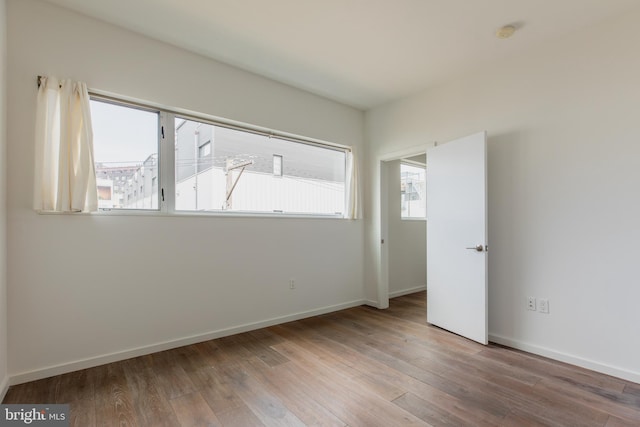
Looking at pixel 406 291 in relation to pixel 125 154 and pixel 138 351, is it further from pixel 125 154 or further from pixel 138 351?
pixel 125 154

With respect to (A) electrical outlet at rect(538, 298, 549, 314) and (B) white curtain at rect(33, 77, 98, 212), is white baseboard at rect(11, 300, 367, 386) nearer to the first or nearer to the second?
(B) white curtain at rect(33, 77, 98, 212)

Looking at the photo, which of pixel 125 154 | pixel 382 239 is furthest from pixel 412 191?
pixel 125 154

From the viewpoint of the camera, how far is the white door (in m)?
2.88

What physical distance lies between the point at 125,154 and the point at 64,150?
47cm

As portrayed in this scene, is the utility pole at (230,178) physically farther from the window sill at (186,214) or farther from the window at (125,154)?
the window at (125,154)

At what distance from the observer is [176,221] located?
9.21ft

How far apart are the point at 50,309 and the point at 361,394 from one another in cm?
240

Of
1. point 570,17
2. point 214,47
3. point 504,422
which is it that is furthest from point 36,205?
point 570,17

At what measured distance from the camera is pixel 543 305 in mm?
2668

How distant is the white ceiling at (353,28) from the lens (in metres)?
2.25

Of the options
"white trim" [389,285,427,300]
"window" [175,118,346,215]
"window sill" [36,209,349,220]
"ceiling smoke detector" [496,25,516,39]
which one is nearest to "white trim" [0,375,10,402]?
"window sill" [36,209,349,220]

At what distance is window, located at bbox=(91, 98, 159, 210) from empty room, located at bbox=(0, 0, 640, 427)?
0.02m

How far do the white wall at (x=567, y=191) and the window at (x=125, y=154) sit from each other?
3259 millimetres

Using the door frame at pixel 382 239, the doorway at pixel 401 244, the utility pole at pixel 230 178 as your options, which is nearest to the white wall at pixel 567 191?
the door frame at pixel 382 239
